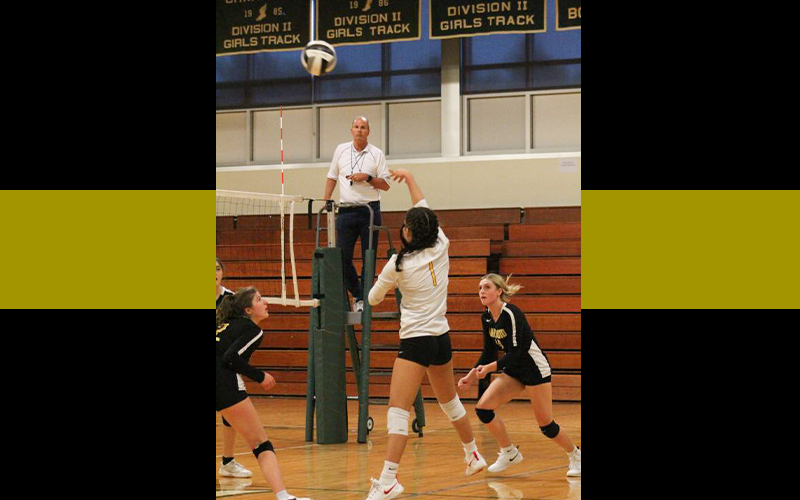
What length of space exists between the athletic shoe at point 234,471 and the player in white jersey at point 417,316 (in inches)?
49.7

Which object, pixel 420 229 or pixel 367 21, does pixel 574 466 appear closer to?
pixel 420 229

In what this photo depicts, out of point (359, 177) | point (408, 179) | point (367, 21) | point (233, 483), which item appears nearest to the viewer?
point (408, 179)

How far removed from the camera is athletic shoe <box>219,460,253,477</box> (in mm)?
6375

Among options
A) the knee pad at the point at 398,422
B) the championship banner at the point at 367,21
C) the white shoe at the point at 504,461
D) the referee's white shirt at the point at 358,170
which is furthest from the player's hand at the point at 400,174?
the championship banner at the point at 367,21

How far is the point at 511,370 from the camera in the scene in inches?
250

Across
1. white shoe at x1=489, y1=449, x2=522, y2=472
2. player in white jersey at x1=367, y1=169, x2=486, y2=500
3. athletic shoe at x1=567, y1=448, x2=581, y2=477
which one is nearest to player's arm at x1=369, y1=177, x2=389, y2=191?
player in white jersey at x1=367, y1=169, x2=486, y2=500

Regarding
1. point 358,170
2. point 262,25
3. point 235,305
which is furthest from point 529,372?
point 262,25

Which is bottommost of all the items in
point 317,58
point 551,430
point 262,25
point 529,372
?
point 551,430

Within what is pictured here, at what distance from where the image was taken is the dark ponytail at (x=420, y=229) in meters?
5.70

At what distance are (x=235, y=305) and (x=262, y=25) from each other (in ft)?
32.5
